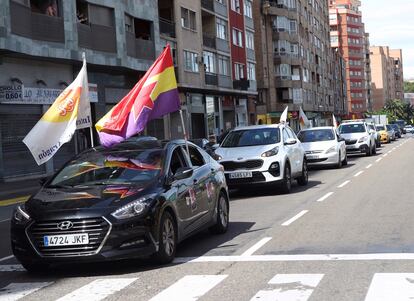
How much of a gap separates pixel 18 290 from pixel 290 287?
2780 mm

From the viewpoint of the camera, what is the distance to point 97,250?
6.50 meters

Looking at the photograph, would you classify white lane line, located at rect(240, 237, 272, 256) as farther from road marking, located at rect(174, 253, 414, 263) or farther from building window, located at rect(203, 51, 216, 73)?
building window, located at rect(203, 51, 216, 73)

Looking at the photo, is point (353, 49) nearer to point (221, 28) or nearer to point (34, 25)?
point (221, 28)

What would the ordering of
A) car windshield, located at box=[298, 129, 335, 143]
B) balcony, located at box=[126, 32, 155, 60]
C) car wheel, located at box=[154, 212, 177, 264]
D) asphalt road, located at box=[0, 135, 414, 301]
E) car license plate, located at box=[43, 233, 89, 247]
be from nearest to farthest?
asphalt road, located at box=[0, 135, 414, 301] → car license plate, located at box=[43, 233, 89, 247] → car wheel, located at box=[154, 212, 177, 264] → car windshield, located at box=[298, 129, 335, 143] → balcony, located at box=[126, 32, 155, 60]

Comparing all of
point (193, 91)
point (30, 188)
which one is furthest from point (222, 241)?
point (193, 91)

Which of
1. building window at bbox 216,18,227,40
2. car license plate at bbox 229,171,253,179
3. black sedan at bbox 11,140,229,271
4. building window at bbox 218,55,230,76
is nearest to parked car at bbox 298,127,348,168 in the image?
car license plate at bbox 229,171,253,179

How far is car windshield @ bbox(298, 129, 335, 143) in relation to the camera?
77.4ft

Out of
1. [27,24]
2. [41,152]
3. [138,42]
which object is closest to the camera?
[41,152]

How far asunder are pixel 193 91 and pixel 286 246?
Answer: 117ft

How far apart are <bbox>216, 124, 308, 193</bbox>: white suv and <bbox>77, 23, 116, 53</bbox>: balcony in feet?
47.5

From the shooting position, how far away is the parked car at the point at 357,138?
3008 centimetres

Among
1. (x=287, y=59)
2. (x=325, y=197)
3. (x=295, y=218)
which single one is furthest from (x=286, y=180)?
(x=287, y=59)

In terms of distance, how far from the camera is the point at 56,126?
9805 mm

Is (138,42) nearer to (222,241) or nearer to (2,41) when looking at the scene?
(2,41)
